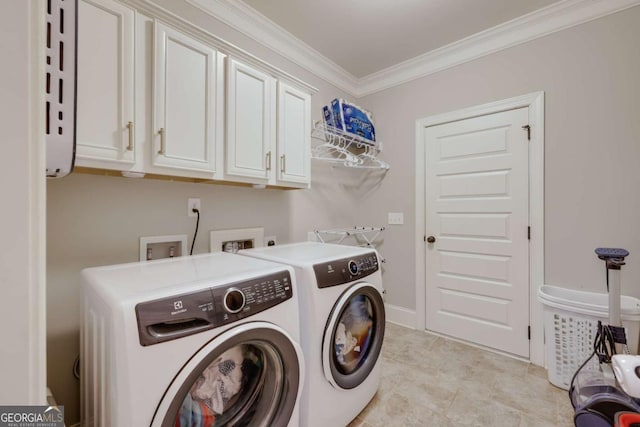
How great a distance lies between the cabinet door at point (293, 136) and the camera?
188cm

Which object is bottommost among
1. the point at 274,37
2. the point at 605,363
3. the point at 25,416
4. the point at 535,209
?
the point at 605,363

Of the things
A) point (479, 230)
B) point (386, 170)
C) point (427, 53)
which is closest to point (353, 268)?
point (479, 230)

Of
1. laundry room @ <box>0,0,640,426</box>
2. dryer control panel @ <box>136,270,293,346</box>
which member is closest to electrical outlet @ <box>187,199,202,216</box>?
laundry room @ <box>0,0,640,426</box>

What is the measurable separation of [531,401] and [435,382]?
55cm

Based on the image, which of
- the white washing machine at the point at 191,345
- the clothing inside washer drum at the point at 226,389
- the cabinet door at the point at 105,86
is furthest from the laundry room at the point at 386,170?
the clothing inside washer drum at the point at 226,389

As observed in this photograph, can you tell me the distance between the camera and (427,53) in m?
2.59

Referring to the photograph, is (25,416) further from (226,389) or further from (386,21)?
(386,21)

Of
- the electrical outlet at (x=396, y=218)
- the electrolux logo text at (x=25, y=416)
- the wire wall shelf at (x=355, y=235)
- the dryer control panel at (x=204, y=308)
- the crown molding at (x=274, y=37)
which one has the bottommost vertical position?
the electrolux logo text at (x=25, y=416)

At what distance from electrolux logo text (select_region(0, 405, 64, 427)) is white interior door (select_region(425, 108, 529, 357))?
8.71ft

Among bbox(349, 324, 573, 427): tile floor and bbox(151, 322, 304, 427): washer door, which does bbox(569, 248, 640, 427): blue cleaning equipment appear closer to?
bbox(349, 324, 573, 427): tile floor

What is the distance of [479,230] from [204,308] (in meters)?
2.32

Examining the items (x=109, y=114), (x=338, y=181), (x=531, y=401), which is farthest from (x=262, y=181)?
(x=531, y=401)

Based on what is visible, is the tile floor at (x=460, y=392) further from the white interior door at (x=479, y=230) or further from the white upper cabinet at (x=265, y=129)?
the white upper cabinet at (x=265, y=129)

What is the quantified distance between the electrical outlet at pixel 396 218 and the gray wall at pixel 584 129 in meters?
1.16
